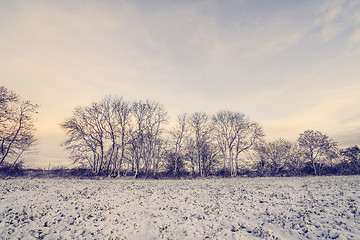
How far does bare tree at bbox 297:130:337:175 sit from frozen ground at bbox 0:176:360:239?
124 feet

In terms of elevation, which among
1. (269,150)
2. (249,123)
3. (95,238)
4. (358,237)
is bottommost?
(95,238)

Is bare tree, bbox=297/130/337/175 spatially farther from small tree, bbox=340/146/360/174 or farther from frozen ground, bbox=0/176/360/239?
frozen ground, bbox=0/176/360/239

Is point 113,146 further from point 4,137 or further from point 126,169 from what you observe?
point 4,137

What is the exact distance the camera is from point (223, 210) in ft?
41.2

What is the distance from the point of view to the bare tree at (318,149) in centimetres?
4481

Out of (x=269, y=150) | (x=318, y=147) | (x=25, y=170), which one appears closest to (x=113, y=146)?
(x=25, y=170)

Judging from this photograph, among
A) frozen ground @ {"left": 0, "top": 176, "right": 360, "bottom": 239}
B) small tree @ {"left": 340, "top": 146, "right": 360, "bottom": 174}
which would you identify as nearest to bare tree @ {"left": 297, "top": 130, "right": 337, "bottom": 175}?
small tree @ {"left": 340, "top": 146, "right": 360, "bottom": 174}

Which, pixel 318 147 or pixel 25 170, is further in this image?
pixel 318 147

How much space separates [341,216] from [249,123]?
38263mm

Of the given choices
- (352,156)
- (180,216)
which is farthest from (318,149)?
(180,216)

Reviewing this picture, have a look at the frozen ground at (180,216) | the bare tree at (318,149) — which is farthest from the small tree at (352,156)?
the frozen ground at (180,216)

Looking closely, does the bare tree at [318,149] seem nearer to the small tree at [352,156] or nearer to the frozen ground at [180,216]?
the small tree at [352,156]

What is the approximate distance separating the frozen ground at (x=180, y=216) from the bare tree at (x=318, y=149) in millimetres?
37933

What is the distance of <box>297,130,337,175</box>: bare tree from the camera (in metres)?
44.8
